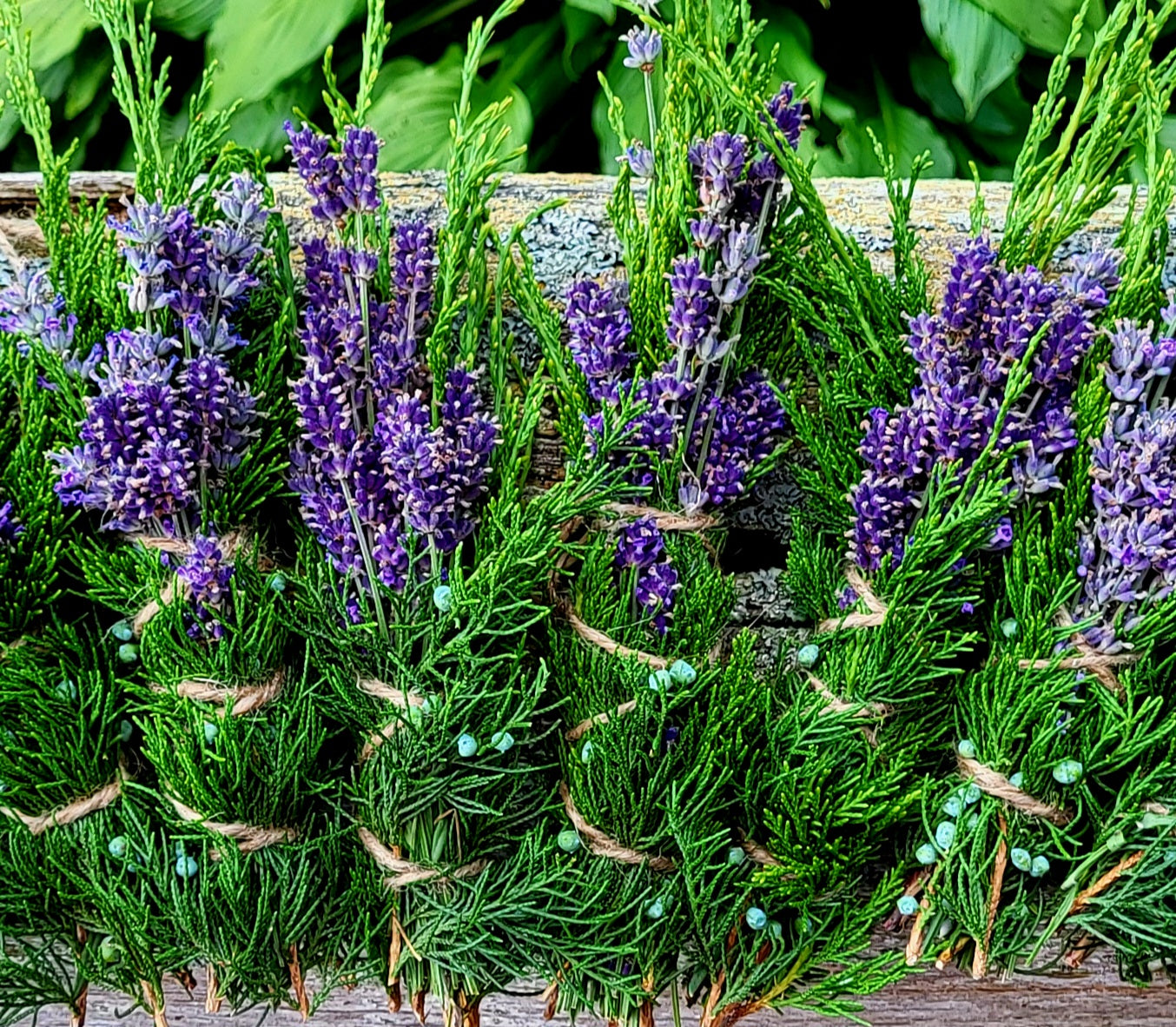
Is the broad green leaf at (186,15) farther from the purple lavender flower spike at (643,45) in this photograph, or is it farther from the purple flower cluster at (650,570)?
the purple flower cluster at (650,570)

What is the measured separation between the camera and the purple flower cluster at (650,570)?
706mm

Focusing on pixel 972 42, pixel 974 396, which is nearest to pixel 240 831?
pixel 974 396

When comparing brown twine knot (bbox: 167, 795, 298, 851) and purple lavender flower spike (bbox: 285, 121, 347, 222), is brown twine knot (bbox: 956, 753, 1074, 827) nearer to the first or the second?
brown twine knot (bbox: 167, 795, 298, 851)

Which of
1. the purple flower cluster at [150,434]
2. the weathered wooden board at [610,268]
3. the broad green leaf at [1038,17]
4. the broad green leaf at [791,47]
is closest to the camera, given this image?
the purple flower cluster at [150,434]

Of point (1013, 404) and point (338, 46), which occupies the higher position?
point (338, 46)

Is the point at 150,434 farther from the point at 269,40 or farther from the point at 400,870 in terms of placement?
the point at 269,40

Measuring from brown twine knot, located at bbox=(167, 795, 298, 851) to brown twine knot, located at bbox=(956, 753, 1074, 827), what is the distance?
1.57ft

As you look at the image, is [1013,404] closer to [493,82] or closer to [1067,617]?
[1067,617]

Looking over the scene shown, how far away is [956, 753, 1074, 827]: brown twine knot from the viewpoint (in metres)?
0.68

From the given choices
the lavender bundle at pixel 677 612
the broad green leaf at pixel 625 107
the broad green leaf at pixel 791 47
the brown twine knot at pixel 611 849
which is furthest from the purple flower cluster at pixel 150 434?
the broad green leaf at pixel 791 47

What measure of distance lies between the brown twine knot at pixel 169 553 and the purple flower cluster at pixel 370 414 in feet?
0.17

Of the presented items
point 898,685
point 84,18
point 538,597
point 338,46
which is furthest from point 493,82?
point 898,685

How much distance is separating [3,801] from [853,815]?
1.90 ft

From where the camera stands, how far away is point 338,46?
1.20 m
